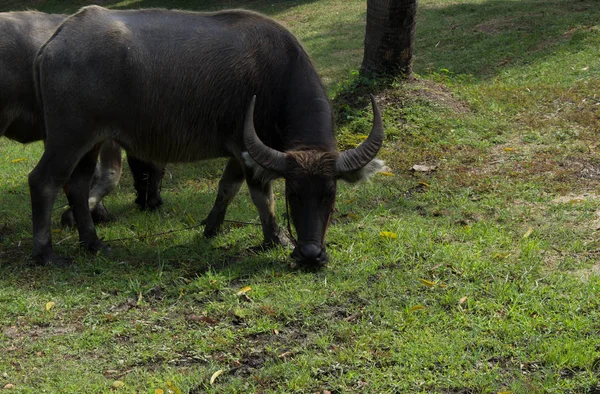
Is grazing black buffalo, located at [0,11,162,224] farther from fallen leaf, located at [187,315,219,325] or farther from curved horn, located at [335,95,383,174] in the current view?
curved horn, located at [335,95,383,174]

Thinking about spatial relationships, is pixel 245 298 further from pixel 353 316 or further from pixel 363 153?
pixel 363 153

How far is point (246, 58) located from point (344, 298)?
2.44 metres

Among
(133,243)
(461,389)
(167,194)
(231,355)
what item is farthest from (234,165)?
(461,389)

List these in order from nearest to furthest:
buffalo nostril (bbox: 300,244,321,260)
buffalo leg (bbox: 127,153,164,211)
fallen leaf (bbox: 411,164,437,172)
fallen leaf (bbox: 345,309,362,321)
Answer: fallen leaf (bbox: 345,309,362,321), buffalo nostril (bbox: 300,244,321,260), buffalo leg (bbox: 127,153,164,211), fallen leaf (bbox: 411,164,437,172)

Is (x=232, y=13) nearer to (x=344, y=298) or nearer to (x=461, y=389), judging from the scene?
(x=344, y=298)

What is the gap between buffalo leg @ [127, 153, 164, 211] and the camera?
8.00 m

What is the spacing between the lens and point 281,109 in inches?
260

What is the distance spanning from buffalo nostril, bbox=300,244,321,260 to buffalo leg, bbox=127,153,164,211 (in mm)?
2628

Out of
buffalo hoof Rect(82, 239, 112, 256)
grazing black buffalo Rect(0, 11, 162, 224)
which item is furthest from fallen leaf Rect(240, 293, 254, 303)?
grazing black buffalo Rect(0, 11, 162, 224)

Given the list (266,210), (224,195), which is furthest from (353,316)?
(224,195)

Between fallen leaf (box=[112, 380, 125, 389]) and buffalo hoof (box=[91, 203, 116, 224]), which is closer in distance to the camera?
fallen leaf (box=[112, 380, 125, 389])

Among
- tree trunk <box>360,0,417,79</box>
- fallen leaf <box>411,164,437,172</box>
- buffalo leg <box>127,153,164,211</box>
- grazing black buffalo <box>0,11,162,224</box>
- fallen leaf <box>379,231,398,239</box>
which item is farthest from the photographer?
tree trunk <box>360,0,417,79</box>

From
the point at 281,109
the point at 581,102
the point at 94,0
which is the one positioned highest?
the point at 281,109

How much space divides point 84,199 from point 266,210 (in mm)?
1756
